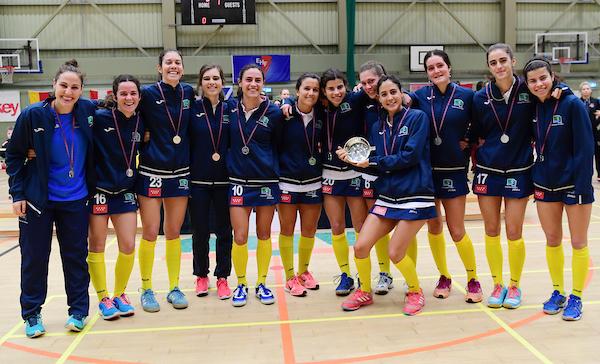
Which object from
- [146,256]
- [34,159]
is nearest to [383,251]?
[146,256]

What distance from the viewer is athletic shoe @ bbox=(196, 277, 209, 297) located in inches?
181

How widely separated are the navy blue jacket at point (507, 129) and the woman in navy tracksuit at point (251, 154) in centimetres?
149

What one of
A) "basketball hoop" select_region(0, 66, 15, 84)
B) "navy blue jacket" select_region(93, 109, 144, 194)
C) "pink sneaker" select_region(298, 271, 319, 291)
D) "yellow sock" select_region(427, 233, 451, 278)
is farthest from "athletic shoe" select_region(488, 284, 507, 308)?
"basketball hoop" select_region(0, 66, 15, 84)

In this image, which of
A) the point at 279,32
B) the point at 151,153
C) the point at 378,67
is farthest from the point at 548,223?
the point at 279,32

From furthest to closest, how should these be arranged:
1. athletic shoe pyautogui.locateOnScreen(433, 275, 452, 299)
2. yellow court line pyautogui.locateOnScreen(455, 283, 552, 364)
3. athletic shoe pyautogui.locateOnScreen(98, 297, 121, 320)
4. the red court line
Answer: athletic shoe pyautogui.locateOnScreen(433, 275, 452, 299), athletic shoe pyautogui.locateOnScreen(98, 297, 121, 320), the red court line, yellow court line pyautogui.locateOnScreen(455, 283, 552, 364)

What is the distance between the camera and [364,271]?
415cm

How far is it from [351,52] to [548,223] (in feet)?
39.8

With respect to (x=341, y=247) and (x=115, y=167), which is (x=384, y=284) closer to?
(x=341, y=247)

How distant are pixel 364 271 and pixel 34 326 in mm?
2296

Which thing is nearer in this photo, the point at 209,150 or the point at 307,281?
the point at 209,150

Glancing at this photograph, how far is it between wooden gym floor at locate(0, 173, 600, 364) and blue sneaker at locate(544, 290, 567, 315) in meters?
0.06

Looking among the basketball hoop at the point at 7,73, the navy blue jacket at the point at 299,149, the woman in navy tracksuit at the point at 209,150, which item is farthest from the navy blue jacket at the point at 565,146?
the basketball hoop at the point at 7,73

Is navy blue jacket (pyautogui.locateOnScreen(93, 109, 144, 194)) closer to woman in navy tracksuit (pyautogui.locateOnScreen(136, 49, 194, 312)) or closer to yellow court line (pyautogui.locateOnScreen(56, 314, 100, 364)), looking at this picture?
woman in navy tracksuit (pyautogui.locateOnScreen(136, 49, 194, 312))

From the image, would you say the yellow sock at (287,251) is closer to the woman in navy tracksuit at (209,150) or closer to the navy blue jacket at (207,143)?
the woman in navy tracksuit at (209,150)
